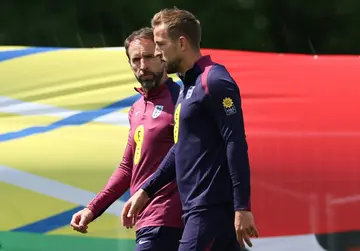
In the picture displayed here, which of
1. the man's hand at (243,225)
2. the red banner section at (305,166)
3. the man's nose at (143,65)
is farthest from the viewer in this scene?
the red banner section at (305,166)

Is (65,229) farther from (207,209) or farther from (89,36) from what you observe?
(89,36)

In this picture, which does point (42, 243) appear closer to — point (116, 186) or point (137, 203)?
point (116, 186)

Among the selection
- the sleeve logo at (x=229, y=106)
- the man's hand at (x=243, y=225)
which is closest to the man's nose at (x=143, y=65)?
the sleeve logo at (x=229, y=106)

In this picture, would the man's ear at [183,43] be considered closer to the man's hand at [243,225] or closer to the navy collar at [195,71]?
the navy collar at [195,71]

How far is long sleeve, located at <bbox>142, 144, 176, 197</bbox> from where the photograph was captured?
3.63m

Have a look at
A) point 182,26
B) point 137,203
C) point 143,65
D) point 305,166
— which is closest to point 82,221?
point 137,203

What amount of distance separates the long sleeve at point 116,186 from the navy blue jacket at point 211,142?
744 mm

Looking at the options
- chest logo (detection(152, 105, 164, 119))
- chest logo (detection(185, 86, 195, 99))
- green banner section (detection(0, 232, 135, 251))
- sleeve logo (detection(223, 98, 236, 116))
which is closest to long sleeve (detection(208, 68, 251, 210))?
sleeve logo (detection(223, 98, 236, 116))

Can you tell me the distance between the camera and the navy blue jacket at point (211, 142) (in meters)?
3.18

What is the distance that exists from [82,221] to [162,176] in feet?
1.65

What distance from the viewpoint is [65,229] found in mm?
4867

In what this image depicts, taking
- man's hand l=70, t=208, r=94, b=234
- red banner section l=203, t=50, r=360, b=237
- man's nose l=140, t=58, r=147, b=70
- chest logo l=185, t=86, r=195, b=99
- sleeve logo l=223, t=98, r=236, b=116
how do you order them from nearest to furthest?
1. sleeve logo l=223, t=98, r=236, b=116
2. chest logo l=185, t=86, r=195, b=99
3. man's hand l=70, t=208, r=94, b=234
4. man's nose l=140, t=58, r=147, b=70
5. red banner section l=203, t=50, r=360, b=237

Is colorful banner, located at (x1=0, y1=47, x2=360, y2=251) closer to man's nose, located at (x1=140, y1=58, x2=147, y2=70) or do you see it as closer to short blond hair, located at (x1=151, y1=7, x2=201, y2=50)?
man's nose, located at (x1=140, y1=58, x2=147, y2=70)

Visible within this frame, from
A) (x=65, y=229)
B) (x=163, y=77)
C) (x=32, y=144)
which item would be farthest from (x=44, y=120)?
(x=163, y=77)
